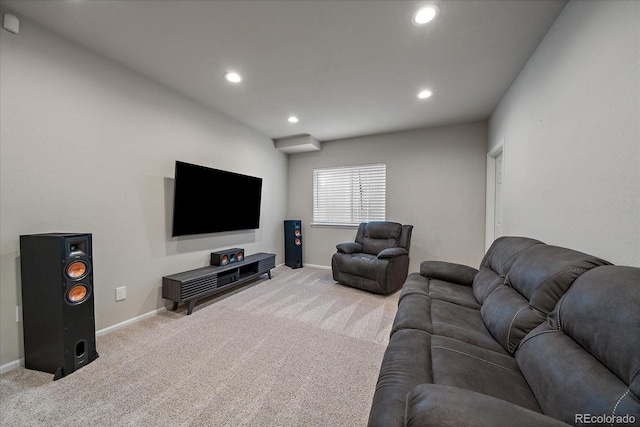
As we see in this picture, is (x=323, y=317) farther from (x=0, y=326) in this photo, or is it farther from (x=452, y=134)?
(x=452, y=134)

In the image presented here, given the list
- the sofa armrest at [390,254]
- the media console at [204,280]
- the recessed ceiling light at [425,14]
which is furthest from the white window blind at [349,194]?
the recessed ceiling light at [425,14]

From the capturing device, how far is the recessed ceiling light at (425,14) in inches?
64.9

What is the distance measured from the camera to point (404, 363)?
42.4 inches

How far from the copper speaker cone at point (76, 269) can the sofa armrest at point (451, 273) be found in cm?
295

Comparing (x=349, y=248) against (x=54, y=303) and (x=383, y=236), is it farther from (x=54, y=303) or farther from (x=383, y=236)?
(x=54, y=303)

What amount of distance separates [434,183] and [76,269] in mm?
4392

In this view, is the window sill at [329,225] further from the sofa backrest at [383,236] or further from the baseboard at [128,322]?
the baseboard at [128,322]

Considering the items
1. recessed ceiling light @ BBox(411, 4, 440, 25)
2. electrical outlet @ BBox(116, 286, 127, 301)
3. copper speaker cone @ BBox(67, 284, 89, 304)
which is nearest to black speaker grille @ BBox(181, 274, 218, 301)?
electrical outlet @ BBox(116, 286, 127, 301)

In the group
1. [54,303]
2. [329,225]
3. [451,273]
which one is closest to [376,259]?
[451,273]

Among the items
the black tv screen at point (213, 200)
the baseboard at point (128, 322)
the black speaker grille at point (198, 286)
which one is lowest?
the baseboard at point (128, 322)

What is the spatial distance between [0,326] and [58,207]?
2.92 ft

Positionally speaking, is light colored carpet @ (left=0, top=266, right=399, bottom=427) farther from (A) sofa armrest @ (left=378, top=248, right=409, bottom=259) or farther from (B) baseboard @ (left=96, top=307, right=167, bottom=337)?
(A) sofa armrest @ (left=378, top=248, right=409, bottom=259)

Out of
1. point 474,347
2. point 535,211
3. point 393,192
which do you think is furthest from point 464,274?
point 393,192

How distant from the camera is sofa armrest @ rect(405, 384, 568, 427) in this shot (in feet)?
1.82
